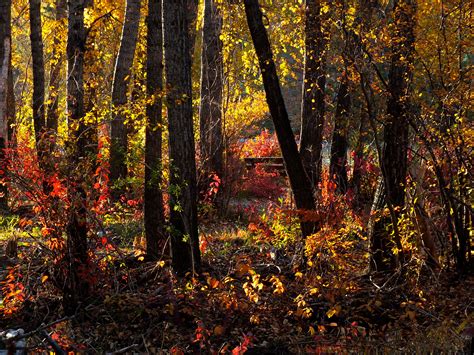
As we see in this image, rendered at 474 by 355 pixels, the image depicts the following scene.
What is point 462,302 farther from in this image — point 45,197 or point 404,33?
→ point 45,197

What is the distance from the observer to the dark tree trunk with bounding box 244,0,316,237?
6.86 m

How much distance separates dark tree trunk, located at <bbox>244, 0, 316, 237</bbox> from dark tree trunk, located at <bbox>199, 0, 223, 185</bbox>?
4600 mm

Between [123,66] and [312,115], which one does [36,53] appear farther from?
[312,115]

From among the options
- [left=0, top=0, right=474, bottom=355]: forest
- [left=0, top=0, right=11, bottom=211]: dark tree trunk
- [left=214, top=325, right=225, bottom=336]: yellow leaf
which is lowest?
[left=214, top=325, right=225, bottom=336]: yellow leaf

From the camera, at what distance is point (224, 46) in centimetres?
1138

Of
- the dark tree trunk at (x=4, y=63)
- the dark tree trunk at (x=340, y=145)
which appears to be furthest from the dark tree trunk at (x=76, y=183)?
the dark tree trunk at (x=340, y=145)

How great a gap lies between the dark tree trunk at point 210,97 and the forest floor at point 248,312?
503 cm

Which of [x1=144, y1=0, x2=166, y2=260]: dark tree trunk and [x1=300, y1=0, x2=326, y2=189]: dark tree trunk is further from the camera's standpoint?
[x1=300, y1=0, x2=326, y2=189]: dark tree trunk

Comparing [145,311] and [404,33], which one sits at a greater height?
[404,33]

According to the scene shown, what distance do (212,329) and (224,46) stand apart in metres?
7.09

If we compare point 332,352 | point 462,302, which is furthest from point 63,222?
point 462,302

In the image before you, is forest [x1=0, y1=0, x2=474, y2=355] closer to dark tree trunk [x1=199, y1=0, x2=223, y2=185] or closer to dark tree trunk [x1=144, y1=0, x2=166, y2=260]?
dark tree trunk [x1=144, y1=0, x2=166, y2=260]

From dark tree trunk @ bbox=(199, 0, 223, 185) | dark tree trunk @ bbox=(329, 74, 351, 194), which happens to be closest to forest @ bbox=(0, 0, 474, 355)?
dark tree trunk @ bbox=(329, 74, 351, 194)

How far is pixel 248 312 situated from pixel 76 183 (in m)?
2.29
